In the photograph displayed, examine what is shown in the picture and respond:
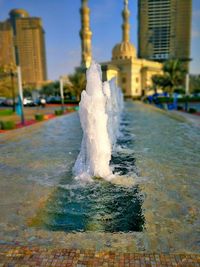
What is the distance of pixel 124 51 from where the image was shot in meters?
71.8

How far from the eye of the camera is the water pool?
3.50 m

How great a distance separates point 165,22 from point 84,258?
34461 mm

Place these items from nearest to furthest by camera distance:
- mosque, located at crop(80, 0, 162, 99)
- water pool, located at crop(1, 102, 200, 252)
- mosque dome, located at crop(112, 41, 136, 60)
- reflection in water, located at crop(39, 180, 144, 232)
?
1. water pool, located at crop(1, 102, 200, 252)
2. reflection in water, located at crop(39, 180, 144, 232)
3. mosque, located at crop(80, 0, 162, 99)
4. mosque dome, located at crop(112, 41, 136, 60)

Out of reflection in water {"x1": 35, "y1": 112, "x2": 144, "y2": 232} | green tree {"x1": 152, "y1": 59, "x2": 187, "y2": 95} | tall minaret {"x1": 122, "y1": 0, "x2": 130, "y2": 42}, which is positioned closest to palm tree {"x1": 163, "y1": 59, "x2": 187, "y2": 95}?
green tree {"x1": 152, "y1": 59, "x2": 187, "y2": 95}

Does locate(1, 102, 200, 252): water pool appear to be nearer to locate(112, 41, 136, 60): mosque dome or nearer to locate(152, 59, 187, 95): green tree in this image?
locate(152, 59, 187, 95): green tree

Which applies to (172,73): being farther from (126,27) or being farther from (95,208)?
(95,208)

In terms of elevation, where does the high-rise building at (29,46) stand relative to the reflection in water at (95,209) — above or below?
above

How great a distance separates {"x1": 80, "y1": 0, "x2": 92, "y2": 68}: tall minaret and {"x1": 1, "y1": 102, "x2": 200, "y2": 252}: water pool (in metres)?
57.9

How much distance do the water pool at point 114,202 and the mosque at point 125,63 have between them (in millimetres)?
57253

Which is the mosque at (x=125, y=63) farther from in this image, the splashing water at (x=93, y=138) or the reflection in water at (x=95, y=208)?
the reflection in water at (x=95, y=208)

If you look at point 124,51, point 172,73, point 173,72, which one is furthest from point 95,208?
point 124,51

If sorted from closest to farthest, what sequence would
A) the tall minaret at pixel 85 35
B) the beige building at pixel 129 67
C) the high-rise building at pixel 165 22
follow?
the high-rise building at pixel 165 22
the tall minaret at pixel 85 35
the beige building at pixel 129 67

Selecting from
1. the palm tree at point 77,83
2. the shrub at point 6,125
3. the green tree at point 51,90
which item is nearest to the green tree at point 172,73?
the palm tree at point 77,83

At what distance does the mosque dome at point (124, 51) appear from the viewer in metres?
71.8
